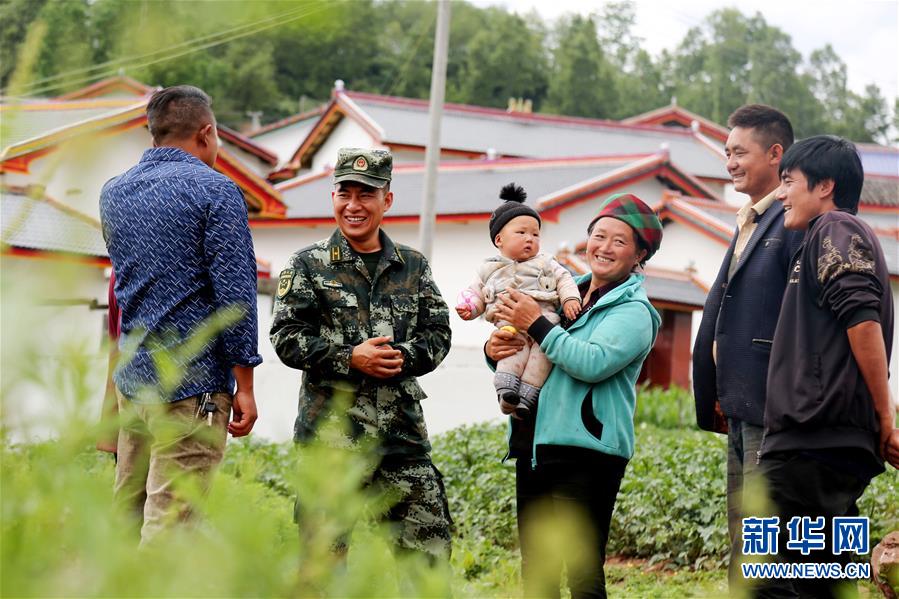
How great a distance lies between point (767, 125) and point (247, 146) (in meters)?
27.4

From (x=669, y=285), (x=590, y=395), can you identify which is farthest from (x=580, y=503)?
(x=669, y=285)

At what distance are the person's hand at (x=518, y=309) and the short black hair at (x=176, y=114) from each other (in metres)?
1.26

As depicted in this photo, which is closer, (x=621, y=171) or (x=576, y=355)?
(x=576, y=355)

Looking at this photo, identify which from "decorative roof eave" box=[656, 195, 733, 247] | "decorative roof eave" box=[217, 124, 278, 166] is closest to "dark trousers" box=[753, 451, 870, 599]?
"decorative roof eave" box=[656, 195, 733, 247]

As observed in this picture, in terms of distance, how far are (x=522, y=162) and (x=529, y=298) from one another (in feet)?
68.8

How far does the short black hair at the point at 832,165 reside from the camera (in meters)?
3.64

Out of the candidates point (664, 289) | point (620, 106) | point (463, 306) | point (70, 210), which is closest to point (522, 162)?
point (664, 289)

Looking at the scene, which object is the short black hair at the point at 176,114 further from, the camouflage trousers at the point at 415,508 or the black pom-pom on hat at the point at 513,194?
the camouflage trousers at the point at 415,508

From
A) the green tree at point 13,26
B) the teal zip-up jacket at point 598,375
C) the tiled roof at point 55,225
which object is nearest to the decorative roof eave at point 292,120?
the teal zip-up jacket at point 598,375

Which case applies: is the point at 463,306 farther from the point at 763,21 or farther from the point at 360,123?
the point at 763,21

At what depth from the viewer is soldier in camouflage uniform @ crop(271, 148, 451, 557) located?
12.1 ft

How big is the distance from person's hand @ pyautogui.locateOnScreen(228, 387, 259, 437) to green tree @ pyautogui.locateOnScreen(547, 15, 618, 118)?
51042 mm

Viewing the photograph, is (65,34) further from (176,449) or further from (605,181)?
(605,181)

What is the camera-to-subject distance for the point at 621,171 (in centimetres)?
2202
